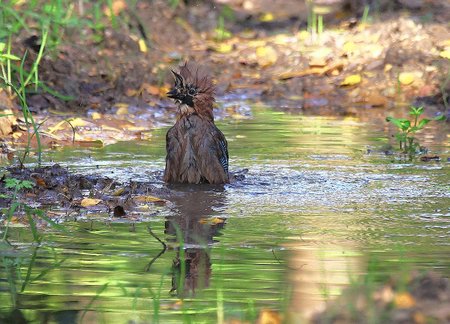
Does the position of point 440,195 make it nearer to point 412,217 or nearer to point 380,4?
point 412,217

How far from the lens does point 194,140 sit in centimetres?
759

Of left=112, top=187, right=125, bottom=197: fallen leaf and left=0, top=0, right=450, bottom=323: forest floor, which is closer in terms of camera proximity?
left=112, top=187, right=125, bottom=197: fallen leaf

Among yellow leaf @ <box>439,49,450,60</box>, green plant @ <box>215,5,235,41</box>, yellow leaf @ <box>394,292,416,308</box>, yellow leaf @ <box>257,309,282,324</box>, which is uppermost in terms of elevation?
green plant @ <box>215,5,235,41</box>

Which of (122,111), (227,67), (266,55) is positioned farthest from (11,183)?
(266,55)

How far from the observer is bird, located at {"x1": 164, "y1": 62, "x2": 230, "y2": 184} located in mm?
7602

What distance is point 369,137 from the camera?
33.0ft

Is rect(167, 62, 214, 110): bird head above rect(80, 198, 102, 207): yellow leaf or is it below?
above

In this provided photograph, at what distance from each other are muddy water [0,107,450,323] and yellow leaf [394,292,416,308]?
314 mm

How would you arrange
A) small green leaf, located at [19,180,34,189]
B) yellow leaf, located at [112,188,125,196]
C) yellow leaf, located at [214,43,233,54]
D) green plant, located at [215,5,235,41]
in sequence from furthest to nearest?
green plant, located at [215,5,235,41] < yellow leaf, located at [214,43,233,54] < yellow leaf, located at [112,188,125,196] < small green leaf, located at [19,180,34,189]

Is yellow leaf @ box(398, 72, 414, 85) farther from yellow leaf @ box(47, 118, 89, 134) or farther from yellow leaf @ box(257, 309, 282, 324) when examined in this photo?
yellow leaf @ box(257, 309, 282, 324)

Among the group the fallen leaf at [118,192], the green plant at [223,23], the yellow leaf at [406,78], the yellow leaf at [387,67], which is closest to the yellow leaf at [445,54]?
the yellow leaf at [406,78]

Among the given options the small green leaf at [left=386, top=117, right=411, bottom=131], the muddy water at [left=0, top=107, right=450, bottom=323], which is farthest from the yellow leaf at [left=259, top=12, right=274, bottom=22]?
the small green leaf at [left=386, top=117, right=411, bottom=131]

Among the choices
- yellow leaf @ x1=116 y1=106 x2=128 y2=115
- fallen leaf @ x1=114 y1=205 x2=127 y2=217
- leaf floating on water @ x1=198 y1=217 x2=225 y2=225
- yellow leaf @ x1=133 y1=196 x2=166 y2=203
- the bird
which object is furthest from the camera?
yellow leaf @ x1=116 y1=106 x2=128 y2=115

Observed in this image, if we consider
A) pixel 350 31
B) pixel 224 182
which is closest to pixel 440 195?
pixel 224 182
